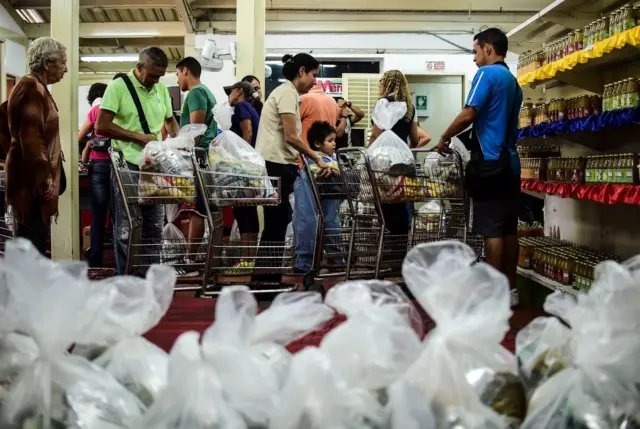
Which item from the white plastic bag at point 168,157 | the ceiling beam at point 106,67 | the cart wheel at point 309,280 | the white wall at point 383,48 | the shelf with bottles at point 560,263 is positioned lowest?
the cart wheel at point 309,280

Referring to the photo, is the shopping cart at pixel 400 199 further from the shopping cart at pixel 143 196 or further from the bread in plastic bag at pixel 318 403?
the bread in plastic bag at pixel 318 403

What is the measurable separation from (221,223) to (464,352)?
336 cm

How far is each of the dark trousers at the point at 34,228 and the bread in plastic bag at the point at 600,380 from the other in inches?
129

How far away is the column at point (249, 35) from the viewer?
746cm

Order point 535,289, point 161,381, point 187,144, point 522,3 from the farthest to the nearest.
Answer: point 522,3
point 535,289
point 187,144
point 161,381

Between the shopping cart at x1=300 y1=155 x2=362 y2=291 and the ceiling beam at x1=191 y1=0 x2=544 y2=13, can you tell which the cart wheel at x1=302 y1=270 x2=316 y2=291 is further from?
the ceiling beam at x1=191 y1=0 x2=544 y2=13

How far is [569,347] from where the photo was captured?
1004mm

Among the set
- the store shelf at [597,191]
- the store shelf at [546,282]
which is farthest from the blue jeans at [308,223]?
the store shelf at [597,191]

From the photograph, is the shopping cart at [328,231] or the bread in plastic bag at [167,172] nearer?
the bread in plastic bag at [167,172]

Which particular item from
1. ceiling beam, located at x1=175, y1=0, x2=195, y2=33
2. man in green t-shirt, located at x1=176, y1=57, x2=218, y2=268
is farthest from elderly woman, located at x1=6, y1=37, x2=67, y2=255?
ceiling beam, located at x1=175, y1=0, x2=195, y2=33

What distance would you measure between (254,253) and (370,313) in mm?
3506

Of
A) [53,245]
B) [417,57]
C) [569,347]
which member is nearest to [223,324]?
[569,347]

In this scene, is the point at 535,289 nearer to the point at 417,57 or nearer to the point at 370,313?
the point at 370,313

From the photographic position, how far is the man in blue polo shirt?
4055mm
